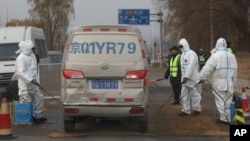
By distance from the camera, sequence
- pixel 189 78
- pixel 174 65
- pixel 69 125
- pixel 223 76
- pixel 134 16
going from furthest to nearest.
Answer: pixel 134 16
pixel 174 65
pixel 189 78
pixel 223 76
pixel 69 125

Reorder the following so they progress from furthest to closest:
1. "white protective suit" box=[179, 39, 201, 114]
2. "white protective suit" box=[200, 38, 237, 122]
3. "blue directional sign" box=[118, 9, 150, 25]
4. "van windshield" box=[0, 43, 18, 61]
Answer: "blue directional sign" box=[118, 9, 150, 25] < "van windshield" box=[0, 43, 18, 61] < "white protective suit" box=[179, 39, 201, 114] < "white protective suit" box=[200, 38, 237, 122]

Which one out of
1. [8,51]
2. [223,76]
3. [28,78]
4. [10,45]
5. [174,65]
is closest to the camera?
[223,76]

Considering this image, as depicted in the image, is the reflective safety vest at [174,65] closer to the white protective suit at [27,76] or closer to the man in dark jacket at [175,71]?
the man in dark jacket at [175,71]

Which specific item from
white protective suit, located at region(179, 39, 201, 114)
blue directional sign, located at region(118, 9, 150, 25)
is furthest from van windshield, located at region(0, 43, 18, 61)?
blue directional sign, located at region(118, 9, 150, 25)

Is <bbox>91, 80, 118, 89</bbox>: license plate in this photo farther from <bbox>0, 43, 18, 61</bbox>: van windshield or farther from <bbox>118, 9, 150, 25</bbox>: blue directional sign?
<bbox>118, 9, 150, 25</bbox>: blue directional sign

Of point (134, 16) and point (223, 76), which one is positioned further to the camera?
point (134, 16)

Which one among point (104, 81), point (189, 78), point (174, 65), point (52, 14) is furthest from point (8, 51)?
point (52, 14)

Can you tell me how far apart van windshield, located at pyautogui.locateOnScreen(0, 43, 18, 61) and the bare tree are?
48.2 meters

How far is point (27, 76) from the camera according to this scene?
11.9 metres

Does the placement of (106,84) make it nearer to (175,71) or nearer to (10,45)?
(175,71)

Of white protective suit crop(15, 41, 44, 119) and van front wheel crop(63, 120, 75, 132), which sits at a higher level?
white protective suit crop(15, 41, 44, 119)

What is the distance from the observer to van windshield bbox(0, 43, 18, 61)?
19.5 metres

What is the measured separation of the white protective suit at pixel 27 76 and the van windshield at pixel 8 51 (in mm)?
7483

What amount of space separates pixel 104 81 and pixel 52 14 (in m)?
60.2
